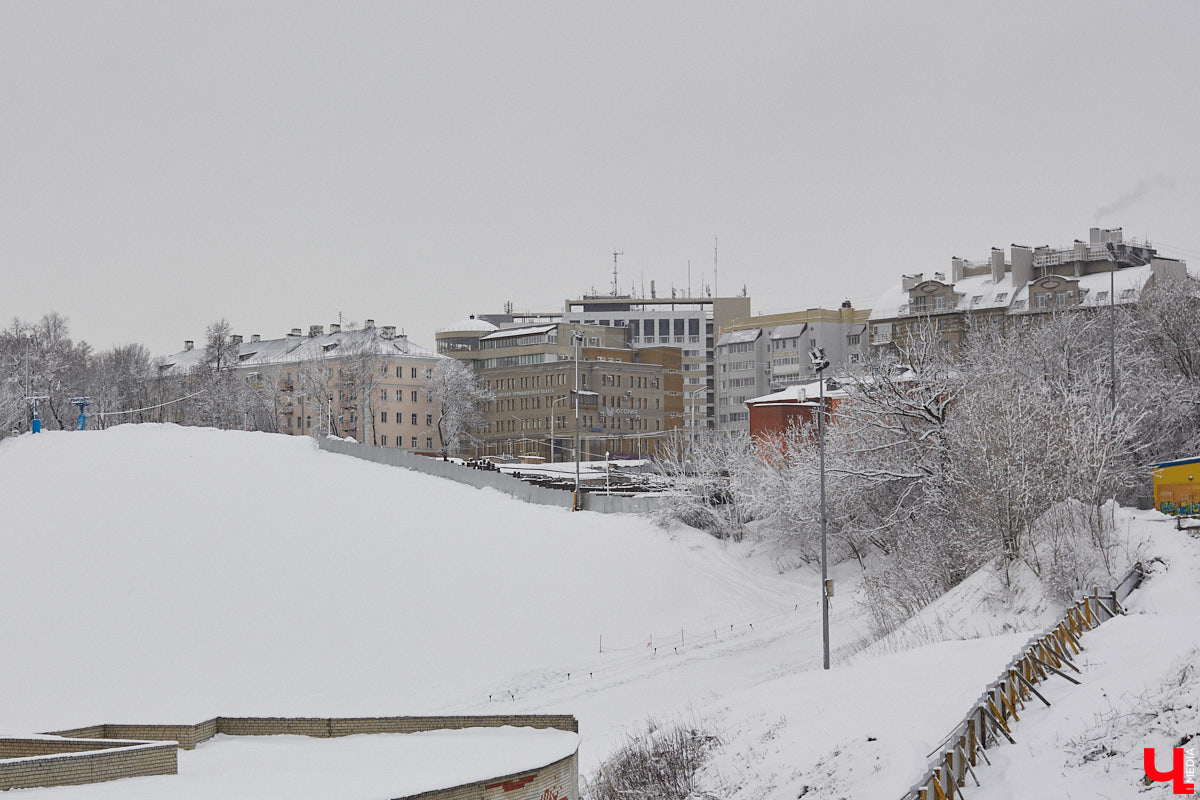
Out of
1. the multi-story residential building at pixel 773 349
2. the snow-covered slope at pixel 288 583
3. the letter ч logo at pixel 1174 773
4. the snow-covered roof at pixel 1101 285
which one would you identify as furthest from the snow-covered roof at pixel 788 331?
the letter ч logo at pixel 1174 773

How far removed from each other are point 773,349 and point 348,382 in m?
55.1

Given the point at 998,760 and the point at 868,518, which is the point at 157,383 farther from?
the point at 998,760

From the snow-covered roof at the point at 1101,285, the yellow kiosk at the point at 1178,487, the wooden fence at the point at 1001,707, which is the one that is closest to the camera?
the wooden fence at the point at 1001,707

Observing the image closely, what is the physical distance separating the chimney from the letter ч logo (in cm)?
10046

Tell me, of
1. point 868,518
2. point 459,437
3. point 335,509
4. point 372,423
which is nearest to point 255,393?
point 372,423

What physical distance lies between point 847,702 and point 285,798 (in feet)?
30.4

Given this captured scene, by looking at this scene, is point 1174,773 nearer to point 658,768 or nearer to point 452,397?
point 658,768

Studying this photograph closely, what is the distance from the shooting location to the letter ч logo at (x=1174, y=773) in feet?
Result: 44.8

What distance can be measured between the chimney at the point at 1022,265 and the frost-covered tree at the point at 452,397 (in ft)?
175

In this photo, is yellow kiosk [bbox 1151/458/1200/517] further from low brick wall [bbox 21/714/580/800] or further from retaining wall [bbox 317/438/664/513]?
retaining wall [bbox 317/438/664/513]

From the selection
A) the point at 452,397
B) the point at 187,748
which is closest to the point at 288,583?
the point at 187,748

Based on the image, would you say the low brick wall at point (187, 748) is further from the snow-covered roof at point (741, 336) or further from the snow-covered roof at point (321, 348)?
the snow-covered roof at point (741, 336)

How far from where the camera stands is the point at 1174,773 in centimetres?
1398

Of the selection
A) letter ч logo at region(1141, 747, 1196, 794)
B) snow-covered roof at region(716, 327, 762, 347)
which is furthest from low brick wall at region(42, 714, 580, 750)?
snow-covered roof at region(716, 327, 762, 347)
